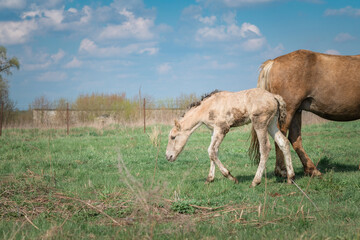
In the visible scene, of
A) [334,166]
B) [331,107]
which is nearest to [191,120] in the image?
[331,107]

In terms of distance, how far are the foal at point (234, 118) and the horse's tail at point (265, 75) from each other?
1.14 m

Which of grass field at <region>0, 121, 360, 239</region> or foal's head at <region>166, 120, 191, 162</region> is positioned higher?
foal's head at <region>166, 120, 191, 162</region>

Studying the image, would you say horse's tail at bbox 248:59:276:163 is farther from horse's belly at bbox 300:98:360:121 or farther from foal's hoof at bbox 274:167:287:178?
horse's belly at bbox 300:98:360:121

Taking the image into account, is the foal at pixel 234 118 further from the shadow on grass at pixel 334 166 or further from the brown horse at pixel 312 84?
the shadow on grass at pixel 334 166

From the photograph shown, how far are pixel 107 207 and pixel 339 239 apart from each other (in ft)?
10.1

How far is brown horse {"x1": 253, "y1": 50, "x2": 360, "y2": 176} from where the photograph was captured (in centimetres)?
769

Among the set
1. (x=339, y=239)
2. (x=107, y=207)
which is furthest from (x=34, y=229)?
(x=339, y=239)

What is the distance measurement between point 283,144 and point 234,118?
1173 millimetres

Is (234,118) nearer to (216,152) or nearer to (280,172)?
(216,152)

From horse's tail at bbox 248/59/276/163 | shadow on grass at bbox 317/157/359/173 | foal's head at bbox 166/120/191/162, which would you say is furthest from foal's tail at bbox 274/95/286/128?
shadow on grass at bbox 317/157/359/173

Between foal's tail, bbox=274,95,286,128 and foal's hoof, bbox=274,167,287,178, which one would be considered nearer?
foal's tail, bbox=274,95,286,128

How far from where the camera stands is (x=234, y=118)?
22.7ft

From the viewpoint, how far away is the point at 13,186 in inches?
228

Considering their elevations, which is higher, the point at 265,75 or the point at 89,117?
the point at 265,75
